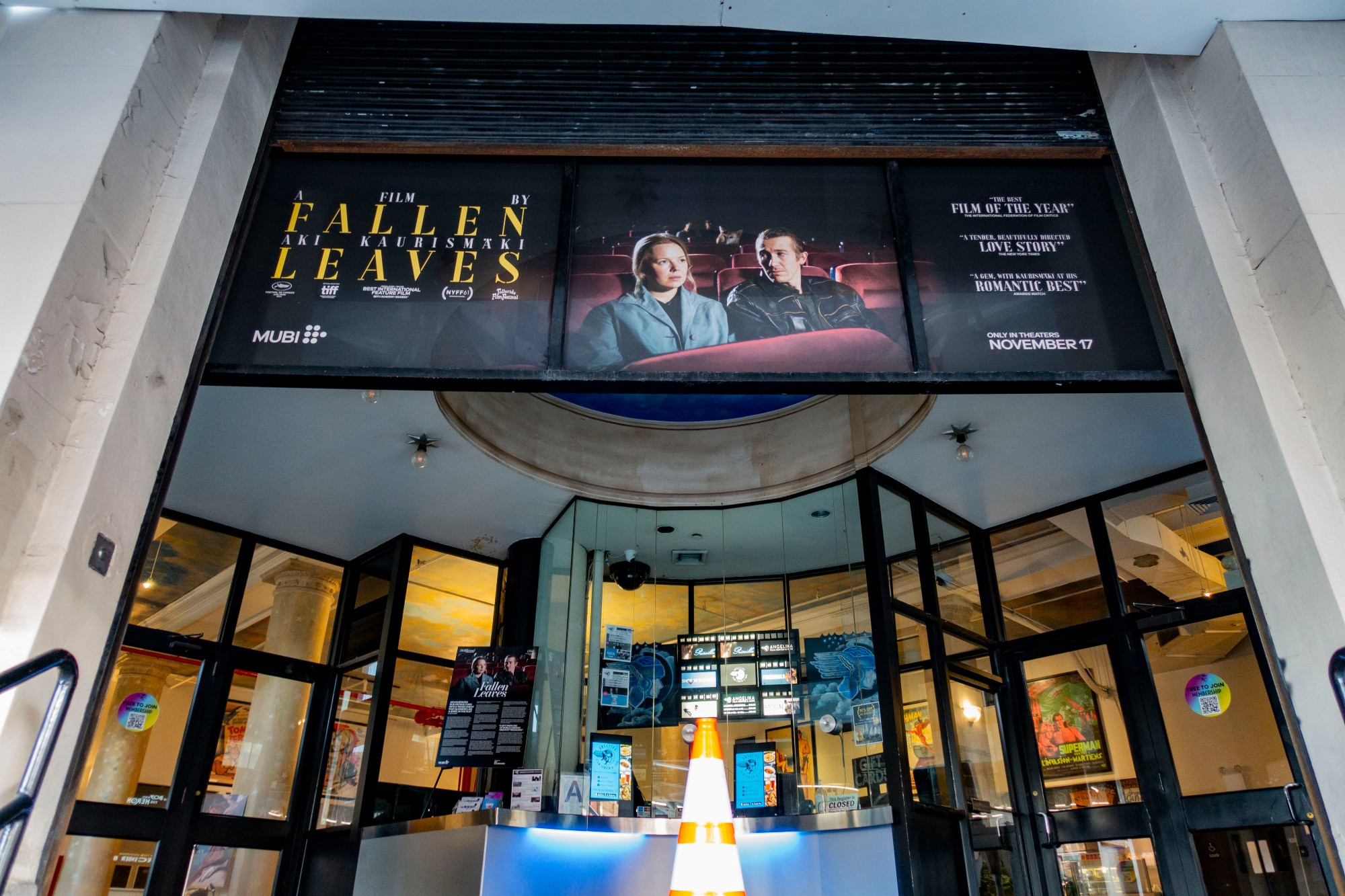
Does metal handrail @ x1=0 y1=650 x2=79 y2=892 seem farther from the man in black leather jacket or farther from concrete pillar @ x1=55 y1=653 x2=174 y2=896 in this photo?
concrete pillar @ x1=55 y1=653 x2=174 y2=896

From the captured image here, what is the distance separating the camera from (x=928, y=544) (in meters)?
6.44

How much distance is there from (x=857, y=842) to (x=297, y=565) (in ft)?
15.9

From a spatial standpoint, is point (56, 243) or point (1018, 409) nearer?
point (56, 243)

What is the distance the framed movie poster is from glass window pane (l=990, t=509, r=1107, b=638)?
410 millimetres

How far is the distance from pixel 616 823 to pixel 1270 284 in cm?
400

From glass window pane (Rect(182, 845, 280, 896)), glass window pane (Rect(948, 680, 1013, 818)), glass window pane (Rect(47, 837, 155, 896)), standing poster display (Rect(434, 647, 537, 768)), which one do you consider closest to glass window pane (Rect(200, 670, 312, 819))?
glass window pane (Rect(182, 845, 280, 896))

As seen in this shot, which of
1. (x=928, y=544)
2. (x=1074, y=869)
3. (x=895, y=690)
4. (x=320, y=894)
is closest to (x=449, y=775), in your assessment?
(x=320, y=894)

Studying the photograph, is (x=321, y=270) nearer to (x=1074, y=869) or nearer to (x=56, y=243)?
(x=56, y=243)

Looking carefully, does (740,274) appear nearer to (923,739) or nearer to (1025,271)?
(1025,271)

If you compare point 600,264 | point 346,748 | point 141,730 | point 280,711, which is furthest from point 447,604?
point 600,264

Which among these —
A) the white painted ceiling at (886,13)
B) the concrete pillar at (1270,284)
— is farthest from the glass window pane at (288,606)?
the concrete pillar at (1270,284)

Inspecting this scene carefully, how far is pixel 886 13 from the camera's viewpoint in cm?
326

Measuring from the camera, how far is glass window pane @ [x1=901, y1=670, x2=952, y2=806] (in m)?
5.45

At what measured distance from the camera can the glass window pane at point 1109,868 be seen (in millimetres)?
5469
